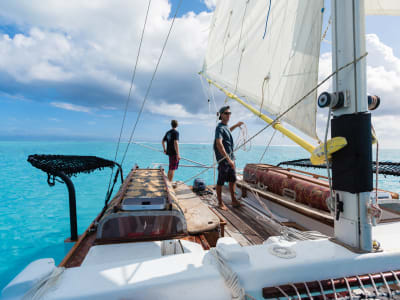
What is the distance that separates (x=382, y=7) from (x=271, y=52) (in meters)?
1.81

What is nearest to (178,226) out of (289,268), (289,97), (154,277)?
(154,277)

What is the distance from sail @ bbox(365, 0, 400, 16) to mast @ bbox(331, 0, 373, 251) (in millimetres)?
1268

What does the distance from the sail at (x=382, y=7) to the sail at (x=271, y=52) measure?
550 millimetres

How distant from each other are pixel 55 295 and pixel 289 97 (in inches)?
145

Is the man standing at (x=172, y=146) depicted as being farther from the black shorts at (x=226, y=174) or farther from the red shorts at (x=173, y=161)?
the black shorts at (x=226, y=174)

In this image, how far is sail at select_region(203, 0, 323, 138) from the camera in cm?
289

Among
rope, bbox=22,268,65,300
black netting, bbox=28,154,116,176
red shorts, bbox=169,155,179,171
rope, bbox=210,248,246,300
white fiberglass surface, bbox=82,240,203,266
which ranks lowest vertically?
white fiberglass surface, bbox=82,240,203,266

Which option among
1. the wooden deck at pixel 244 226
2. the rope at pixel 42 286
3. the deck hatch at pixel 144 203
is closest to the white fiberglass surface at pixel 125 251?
the deck hatch at pixel 144 203

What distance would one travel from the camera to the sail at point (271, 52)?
9.50ft

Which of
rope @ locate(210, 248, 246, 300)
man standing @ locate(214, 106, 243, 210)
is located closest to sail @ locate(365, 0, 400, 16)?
man standing @ locate(214, 106, 243, 210)

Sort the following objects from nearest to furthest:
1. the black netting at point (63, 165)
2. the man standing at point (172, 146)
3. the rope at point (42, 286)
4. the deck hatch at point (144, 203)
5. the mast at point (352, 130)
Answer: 1. the rope at point (42, 286)
2. the mast at point (352, 130)
3. the deck hatch at point (144, 203)
4. the black netting at point (63, 165)
5. the man standing at point (172, 146)

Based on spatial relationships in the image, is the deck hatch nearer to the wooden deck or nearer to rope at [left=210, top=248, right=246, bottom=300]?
rope at [left=210, top=248, right=246, bottom=300]

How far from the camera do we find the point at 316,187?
9.98 ft

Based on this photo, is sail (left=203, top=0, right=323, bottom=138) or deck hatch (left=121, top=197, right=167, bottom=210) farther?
sail (left=203, top=0, right=323, bottom=138)
